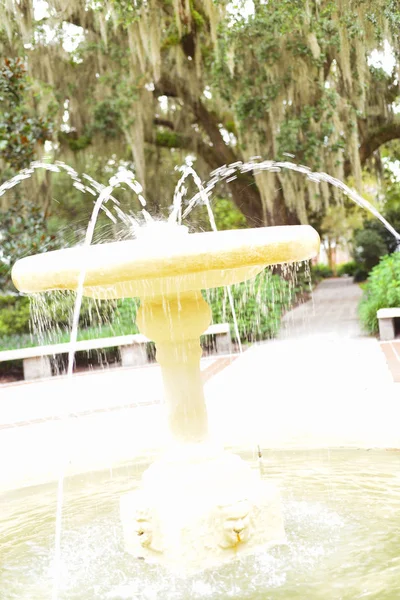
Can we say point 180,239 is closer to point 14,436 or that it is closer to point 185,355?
point 185,355

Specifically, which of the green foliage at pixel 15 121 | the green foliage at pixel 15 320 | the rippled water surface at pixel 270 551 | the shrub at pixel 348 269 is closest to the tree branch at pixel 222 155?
the green foliage at pixel 15 121

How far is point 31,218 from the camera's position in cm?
1292

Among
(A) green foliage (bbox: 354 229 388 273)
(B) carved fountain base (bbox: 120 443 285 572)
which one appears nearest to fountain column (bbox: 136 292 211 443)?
(B) carved fountain base (bbox: 120 443 285 572)

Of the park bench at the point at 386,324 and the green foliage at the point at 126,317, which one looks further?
the green foliage at the point at 126,317

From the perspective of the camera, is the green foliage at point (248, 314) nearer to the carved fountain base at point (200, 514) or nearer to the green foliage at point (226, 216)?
the carved fountain base at point (200, 514)

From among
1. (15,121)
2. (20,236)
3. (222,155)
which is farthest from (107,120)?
(20,236)

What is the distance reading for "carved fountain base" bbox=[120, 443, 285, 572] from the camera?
10.9 ft

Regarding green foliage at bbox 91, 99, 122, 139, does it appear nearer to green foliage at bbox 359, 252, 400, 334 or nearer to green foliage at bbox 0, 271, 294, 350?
green foliage at bbox 0, 271, 294, 350

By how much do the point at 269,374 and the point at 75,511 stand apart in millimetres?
4087

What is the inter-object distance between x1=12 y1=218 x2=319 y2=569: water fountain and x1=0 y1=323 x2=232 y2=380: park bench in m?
6.49

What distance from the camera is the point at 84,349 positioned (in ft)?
34.1

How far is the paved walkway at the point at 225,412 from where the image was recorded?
517 centimetres

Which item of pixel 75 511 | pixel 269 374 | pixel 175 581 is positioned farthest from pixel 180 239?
pixel 269 374

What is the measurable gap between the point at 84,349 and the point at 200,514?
23.9 ft
